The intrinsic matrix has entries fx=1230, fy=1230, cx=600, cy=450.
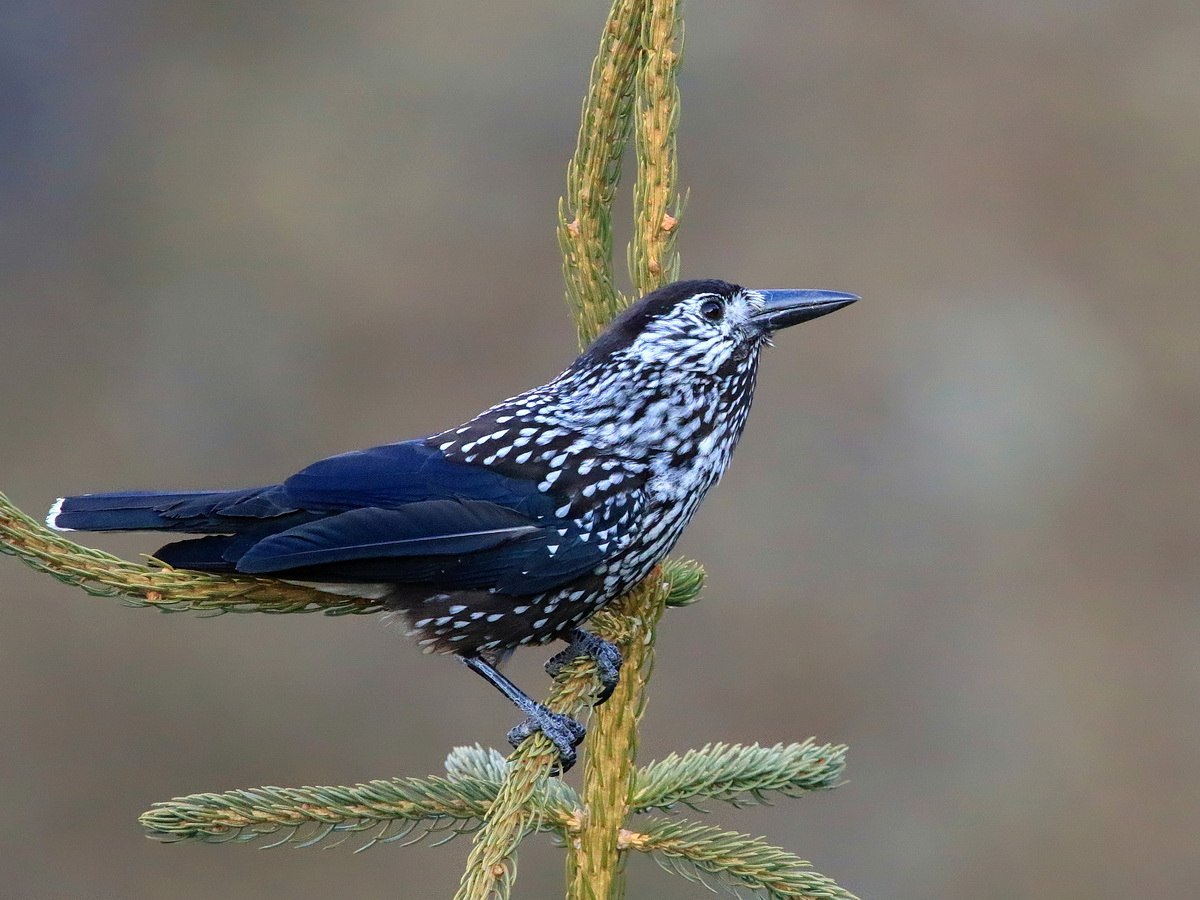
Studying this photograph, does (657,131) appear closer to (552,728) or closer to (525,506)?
(525,506)

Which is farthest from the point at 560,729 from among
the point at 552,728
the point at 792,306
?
the point at 792,306

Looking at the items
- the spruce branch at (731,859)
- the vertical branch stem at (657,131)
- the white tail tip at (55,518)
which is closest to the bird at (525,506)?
the white tail tip at (55,518)

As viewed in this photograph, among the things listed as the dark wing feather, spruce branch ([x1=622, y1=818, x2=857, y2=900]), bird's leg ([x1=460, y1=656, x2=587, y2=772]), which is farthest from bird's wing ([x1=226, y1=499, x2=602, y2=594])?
spruce branch ([x1=622, y1=818, x2=857, y2=900])

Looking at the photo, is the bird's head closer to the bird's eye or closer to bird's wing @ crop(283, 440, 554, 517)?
the bird's eye

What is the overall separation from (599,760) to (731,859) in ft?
0.99

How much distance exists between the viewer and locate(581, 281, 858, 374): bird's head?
9.18 feet

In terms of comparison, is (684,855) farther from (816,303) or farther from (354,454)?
(816,303)

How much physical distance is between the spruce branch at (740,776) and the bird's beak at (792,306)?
1067 mm

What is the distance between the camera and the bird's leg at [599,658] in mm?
2475

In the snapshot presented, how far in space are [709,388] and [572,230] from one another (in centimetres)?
55

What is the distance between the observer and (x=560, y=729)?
2373 millimetres

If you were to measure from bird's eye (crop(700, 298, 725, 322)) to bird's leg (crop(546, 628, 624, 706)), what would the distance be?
0.82 metres

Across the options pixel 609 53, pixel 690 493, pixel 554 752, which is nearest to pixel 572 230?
pixel 609 53

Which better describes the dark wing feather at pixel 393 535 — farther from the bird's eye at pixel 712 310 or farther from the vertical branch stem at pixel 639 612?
the bird's eye at pixel 712 310
